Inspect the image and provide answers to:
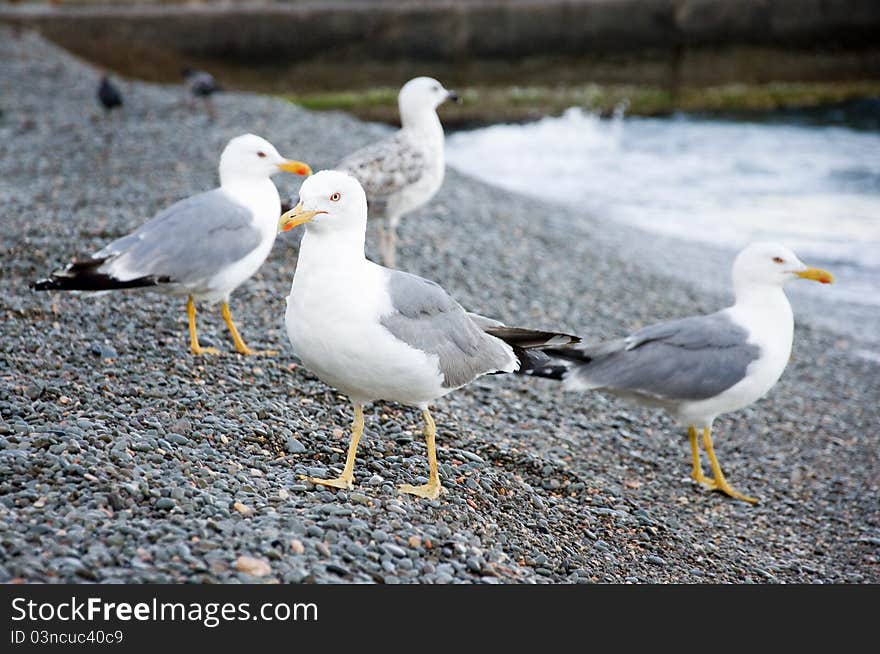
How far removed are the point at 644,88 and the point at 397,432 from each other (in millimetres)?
19295

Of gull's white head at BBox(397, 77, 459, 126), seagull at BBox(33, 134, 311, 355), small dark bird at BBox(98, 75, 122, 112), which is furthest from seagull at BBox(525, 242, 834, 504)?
small dark bird at BBox(98, 75, 122, 112)

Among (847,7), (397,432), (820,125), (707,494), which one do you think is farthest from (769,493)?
(847,7)

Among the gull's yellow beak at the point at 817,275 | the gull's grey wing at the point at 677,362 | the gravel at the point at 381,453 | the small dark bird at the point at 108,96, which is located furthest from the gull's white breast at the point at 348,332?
the small dark bird at the point at 108,96

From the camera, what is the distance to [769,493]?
5.43m

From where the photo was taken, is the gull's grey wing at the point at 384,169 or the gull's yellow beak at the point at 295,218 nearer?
the gull's yellow beak at the point at 295,218

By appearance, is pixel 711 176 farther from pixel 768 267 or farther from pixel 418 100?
pixel 768 267

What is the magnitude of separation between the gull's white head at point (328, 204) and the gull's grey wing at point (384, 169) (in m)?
3.27

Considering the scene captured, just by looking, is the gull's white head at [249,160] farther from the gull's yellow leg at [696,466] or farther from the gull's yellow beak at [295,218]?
the gull's yellow leg at [696,466]

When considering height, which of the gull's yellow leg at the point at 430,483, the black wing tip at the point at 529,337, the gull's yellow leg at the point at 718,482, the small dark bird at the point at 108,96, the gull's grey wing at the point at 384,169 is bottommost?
the gull's yellow leg at the point at 718,482

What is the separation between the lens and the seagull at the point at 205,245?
483 cm

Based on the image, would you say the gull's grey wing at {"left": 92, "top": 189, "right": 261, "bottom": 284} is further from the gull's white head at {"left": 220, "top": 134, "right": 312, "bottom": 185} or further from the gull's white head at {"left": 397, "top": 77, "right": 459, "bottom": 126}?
the gull's white head at {"left": 397, "top": 77, "right": 459, "bottom": 126}

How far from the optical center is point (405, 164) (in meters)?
6.99

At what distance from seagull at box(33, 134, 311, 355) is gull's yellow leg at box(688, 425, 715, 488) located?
2.44 m

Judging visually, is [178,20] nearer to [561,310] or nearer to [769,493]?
[561,310]
